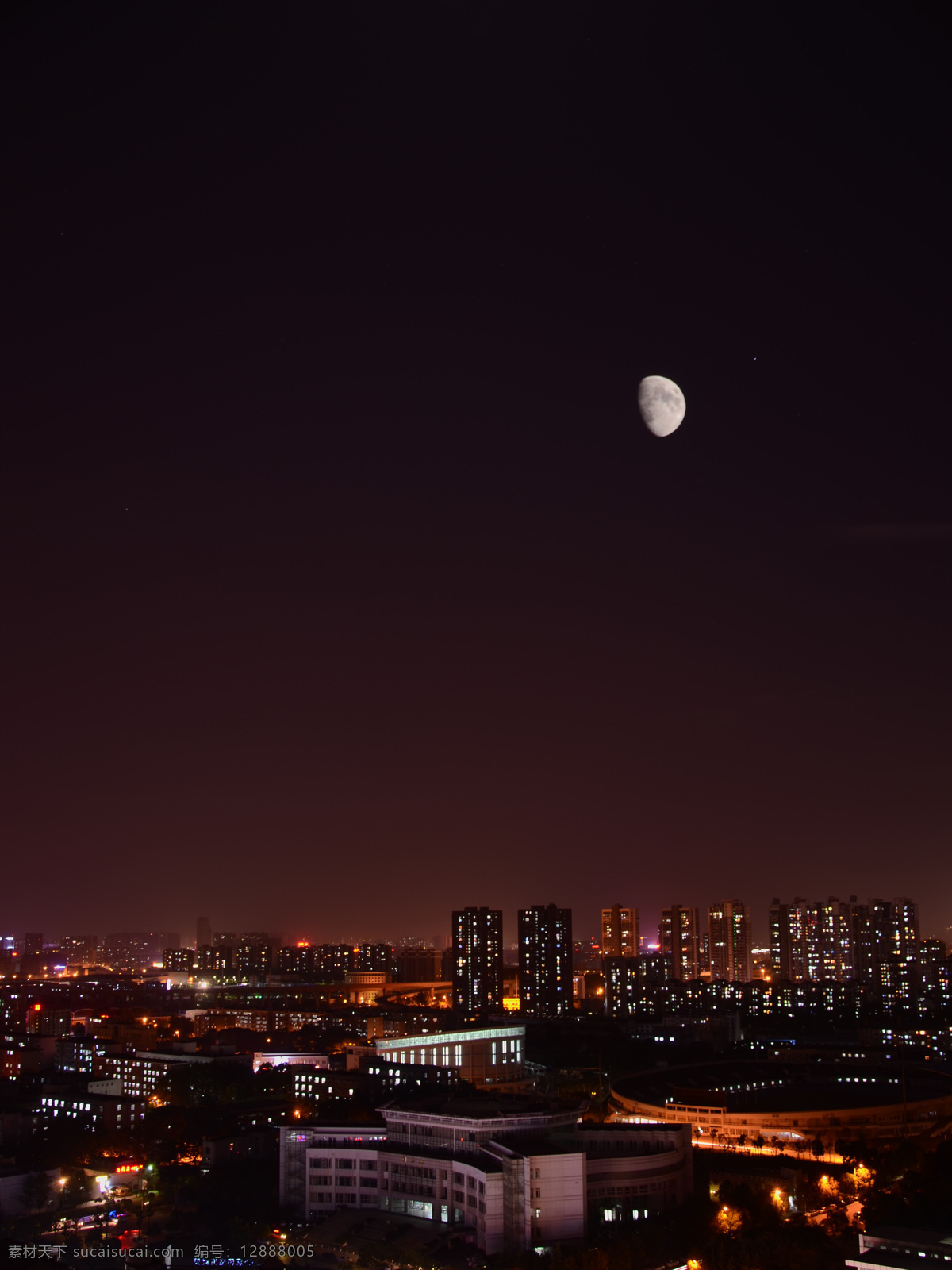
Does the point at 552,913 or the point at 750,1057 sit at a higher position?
the point at 552,913

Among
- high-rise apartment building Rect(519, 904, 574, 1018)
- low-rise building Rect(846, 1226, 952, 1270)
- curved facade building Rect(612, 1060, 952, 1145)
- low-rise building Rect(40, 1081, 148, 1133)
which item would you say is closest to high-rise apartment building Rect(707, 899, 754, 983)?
high-rise apartment building Rect(519, 904, 574, 1018)

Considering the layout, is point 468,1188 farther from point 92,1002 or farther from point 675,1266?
point 92,1002

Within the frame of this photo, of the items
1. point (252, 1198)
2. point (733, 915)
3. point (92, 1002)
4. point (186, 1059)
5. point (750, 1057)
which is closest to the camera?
point (252, 1198)

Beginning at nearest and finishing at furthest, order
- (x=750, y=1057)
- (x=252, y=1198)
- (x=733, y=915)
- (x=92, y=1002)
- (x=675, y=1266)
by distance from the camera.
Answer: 1. (x=675, y=1266)
2. (x=252, y=1198)
3. (x=750, y=1057)
4. (x=92, y=1002)
5. (x=733, y=915)

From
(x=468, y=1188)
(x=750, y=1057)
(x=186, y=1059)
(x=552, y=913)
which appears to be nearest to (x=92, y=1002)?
(x=552, y=913)

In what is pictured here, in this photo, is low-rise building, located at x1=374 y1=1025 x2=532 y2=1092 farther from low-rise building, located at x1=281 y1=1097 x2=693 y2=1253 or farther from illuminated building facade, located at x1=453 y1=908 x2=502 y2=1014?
illuminated building facade, located at x1=453 y1=908 x2=502 y2=1014

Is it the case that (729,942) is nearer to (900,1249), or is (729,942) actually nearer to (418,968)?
(418,968)

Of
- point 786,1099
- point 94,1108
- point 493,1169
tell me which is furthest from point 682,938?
point 493,1169
